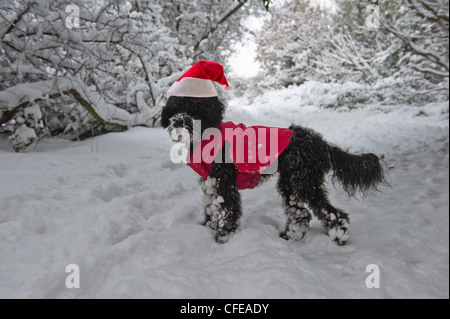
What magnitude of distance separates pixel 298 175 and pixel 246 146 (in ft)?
1.67

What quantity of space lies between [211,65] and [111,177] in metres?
1.95

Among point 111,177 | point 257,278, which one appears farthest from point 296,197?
point 111,177

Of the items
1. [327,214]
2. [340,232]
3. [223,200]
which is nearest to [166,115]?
[223,200]

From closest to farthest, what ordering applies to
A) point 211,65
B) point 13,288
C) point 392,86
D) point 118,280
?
point 13,288
point 118,280
point 211,65
point 392,86

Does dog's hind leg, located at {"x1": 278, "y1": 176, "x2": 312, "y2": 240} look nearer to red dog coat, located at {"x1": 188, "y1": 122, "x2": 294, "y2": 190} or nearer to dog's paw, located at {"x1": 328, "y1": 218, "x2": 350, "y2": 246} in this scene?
dog's paw, located at {"x1": 328, "y1": 218, "x2": 350, "y2": 246}

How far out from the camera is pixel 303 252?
1953 millimetres

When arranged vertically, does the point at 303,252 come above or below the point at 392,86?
below

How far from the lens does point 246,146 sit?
221 cm

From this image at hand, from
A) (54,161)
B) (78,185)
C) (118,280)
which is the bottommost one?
(118,280)

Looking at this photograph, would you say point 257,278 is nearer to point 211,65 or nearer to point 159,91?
point 211,65

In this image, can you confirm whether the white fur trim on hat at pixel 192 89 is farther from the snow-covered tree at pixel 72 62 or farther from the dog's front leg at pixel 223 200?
the snow-covered tree at pixel 72 62

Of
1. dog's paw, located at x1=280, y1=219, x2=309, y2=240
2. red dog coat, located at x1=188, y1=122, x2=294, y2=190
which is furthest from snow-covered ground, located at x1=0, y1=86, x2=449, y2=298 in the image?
red dog coat, located at x1=188, y1=122, x2=294, y2=190

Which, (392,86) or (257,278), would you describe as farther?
(392,86)

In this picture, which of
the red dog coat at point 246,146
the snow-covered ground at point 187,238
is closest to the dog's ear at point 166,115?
the red dog coat at point 246,146
